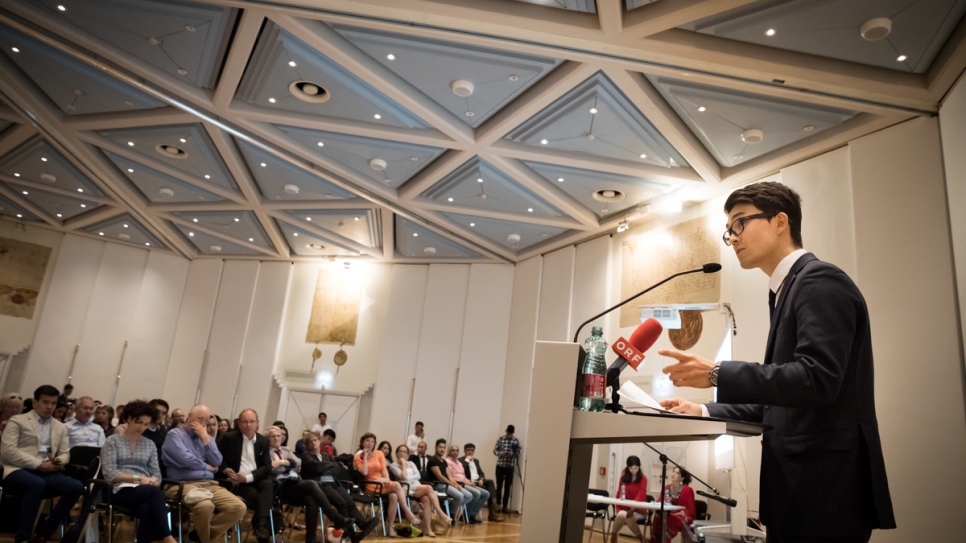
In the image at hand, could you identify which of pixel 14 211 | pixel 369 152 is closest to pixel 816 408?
pixel 369 152

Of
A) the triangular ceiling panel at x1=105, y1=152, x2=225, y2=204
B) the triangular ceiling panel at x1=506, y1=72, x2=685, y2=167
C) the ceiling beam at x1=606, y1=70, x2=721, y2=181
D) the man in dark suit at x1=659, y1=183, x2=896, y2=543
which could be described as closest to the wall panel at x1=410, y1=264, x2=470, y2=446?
the triangular ceiling panel at x1=105, y1=152, x2=225, y2=204

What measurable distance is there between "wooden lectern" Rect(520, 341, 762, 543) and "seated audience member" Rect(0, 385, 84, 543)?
520cm

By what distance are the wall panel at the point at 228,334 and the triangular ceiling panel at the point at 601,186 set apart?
997 cm

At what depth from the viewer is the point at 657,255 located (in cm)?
1095

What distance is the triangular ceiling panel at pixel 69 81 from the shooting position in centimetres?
851

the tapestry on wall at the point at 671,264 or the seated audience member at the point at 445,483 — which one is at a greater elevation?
the tapestry on wall at the point at 671,264

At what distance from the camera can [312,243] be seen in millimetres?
15641

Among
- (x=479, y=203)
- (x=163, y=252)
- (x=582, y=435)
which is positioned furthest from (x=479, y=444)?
(x=582, y=435)

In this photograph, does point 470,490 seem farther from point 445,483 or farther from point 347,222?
point 347,222

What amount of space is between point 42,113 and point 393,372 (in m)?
8.77

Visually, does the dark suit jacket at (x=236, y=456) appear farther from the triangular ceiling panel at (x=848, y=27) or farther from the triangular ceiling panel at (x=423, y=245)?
the triangular ceiling panel at (x=423, y=245)

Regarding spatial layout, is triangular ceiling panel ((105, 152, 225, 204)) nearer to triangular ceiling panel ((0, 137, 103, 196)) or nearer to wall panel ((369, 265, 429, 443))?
triangular ceiling panel ((0, 137, 103, 196))

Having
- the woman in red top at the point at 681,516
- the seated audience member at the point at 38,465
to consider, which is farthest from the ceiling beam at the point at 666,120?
the seated audience member at the point at 38,465

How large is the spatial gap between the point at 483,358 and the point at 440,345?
1.21 m
